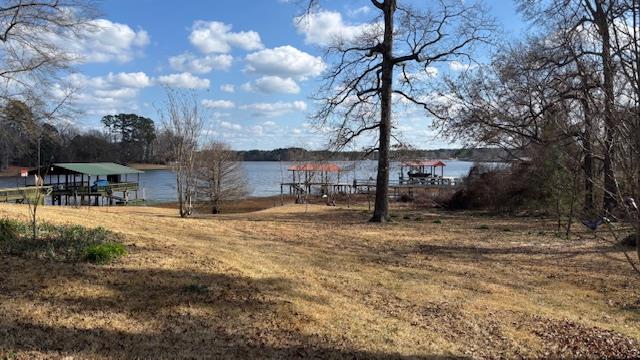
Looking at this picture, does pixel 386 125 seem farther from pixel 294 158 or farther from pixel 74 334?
pixel 294 158

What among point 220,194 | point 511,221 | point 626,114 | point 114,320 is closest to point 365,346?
point 114,320

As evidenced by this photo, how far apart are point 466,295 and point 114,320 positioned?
4696 mm

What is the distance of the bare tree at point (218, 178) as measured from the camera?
1495 inches

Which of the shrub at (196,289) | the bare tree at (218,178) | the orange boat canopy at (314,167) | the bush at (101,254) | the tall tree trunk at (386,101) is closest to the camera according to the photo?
the shrub at (196,289)

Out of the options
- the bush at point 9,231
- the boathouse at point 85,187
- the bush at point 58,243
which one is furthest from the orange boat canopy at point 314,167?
the bush at point 9,231

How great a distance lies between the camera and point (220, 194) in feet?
126

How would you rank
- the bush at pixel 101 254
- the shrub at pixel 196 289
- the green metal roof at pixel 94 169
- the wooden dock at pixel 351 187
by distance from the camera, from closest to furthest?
1. the shrub at pixel 196 289
2. the bush at pixel 101 254
3. the wooden dock at pixel 351 187
4. the green metal roof at pixel 94 169

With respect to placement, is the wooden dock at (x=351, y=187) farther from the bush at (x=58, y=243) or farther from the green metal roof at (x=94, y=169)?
the bush at (x=58, y=243)

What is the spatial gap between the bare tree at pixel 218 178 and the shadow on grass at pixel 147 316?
31115mm

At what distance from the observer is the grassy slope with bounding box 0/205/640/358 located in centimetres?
468

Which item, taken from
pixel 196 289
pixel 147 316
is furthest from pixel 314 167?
pixel 147 316

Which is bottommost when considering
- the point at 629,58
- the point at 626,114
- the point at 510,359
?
the point at 510,359

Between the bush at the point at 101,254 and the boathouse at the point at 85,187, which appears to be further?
the boathouse at the point at 85,187

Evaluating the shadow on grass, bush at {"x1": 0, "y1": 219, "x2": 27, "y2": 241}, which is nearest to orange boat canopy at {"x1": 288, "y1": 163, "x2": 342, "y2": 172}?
bush at {"x1": 0, "y1": 219, "x2": 27, "y2": 241}
